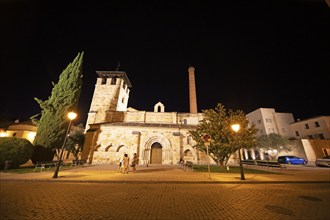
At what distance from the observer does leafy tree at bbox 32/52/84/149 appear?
51.0ft

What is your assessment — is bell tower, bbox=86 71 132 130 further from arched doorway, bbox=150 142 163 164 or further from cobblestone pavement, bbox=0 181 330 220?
cobblestone pavement, bbox=0 181 330 220

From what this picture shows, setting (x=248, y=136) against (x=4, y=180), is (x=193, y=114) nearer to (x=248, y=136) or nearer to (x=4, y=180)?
(x=248, y=136)

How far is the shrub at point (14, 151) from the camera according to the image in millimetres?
12076

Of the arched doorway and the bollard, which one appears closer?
the bollard

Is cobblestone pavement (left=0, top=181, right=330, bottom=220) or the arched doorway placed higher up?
the arched doorway

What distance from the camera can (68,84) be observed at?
58.3 feet

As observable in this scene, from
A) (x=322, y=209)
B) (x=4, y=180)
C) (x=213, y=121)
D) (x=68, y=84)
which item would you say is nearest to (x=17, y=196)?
(x=4, y=180)

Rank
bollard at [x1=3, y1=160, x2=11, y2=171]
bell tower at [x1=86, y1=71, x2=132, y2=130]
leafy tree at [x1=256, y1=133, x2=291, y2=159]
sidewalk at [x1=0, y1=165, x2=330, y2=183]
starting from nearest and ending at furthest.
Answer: sidewalk at [x1=0, y1=165, x2=330, y2=183], bollard at [x1=3, y1=160, x2=11, y2=171], bell tower at [x1=86, y1=71, x2=132, y2=130], leafy tree at [x1=256, y1=133, x2=291, y2=159]

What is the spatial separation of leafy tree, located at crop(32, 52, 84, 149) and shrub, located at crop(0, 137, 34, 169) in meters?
2.12

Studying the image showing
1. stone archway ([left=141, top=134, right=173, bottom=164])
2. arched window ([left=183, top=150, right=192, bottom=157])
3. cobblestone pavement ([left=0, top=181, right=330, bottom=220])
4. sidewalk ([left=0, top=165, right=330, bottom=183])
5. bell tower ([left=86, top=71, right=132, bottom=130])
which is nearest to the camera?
cobblestone pavement ([left=0, top=181, right=330, bottom=220])

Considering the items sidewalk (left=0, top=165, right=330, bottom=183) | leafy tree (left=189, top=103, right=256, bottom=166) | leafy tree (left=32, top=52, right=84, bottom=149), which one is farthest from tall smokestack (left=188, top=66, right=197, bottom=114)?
leafy tree (left=32, top=52, right=84, bottom=149)

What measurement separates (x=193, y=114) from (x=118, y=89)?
719 inches

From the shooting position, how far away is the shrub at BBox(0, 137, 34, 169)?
12.1 meters

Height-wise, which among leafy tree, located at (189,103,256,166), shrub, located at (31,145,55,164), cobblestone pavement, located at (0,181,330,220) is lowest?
cobblestone pavement, located at (0,181,330,220)
